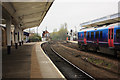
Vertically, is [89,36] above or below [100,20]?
below

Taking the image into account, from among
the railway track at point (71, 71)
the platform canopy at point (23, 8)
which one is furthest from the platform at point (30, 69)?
the platform canopy at point (23, 8)

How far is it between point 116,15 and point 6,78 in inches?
1073

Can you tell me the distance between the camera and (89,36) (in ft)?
68.0

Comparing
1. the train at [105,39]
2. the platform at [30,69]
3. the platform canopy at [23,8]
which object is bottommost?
the platform at [30,69]

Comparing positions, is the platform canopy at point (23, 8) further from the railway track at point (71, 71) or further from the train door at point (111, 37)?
the train door at point (111, 37)

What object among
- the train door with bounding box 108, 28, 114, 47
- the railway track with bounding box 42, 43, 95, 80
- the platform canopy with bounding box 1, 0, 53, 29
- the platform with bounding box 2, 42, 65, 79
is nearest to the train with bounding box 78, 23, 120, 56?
the train door with bounding box 108, 28, 114, 47

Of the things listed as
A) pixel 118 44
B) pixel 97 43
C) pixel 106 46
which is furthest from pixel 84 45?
pixel 118 44

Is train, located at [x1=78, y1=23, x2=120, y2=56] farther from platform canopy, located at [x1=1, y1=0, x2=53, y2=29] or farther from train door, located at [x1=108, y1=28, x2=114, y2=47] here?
platform canopy, located at [x1=1, y1=0, x2=53, y2=29]

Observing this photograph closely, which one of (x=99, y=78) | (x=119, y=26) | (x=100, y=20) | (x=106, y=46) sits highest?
(x=100, y=20)

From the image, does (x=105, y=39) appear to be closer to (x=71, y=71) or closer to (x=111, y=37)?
(x=111, y=37)

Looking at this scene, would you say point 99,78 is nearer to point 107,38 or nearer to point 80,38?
point 107,38

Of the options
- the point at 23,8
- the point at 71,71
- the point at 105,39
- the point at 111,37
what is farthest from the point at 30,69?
the point at 23,8

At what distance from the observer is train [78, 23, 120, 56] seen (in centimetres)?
1437

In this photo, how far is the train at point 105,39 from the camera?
14.4 m
